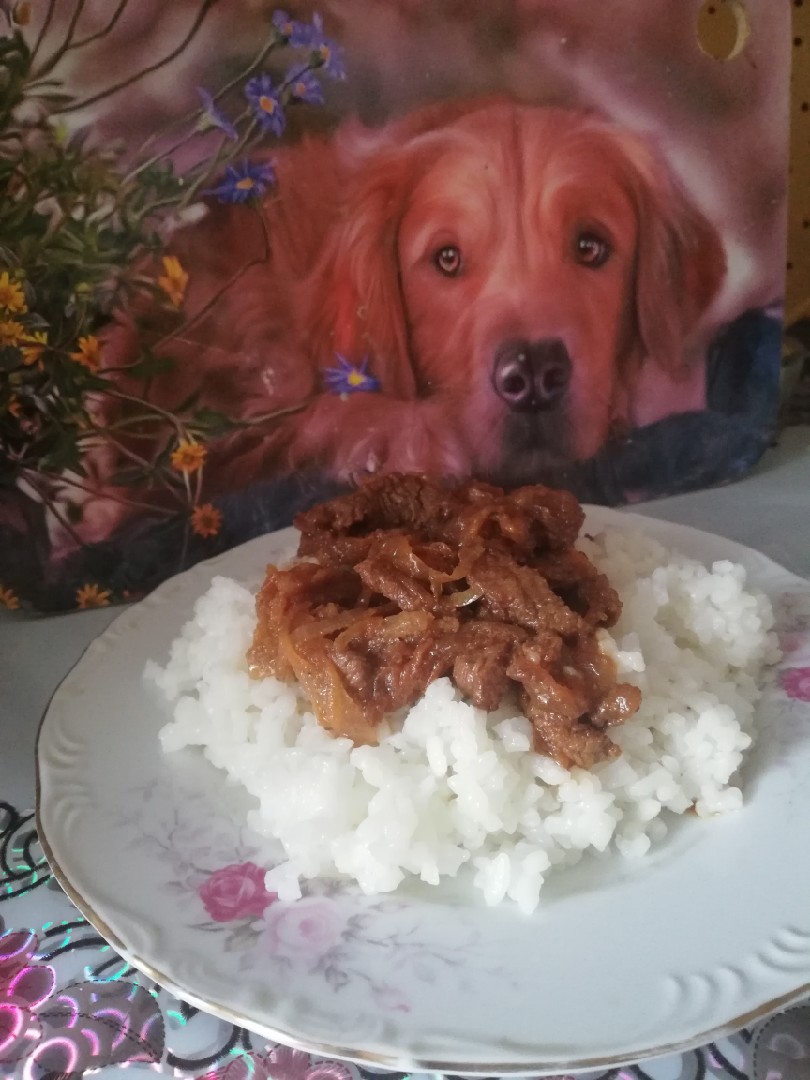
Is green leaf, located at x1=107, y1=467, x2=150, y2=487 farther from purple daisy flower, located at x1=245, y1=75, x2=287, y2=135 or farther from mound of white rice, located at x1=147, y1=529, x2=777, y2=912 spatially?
A: purple daisy flower, located at x1=245, y1=75, x2=287, y2=135

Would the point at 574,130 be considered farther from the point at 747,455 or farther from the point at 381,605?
the point at 381,605

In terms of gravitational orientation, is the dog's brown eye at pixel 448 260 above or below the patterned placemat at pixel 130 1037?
above

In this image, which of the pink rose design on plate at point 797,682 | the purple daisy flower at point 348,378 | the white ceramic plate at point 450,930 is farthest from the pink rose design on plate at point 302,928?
the purple daisy flower at point 348,378

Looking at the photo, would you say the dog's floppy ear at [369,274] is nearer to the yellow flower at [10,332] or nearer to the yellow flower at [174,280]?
the yellow flower at [174,280]

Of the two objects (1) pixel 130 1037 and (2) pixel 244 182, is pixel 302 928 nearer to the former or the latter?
(1) pixel 130 1037

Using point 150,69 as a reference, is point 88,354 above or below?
below

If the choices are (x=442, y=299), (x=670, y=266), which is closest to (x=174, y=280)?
Answer: (x=442, y=299)

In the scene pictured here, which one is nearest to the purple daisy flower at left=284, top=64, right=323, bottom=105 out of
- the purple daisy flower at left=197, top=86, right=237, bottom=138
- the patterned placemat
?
the purple daisy flower at left=197, top=86, right=237, bottom=138
